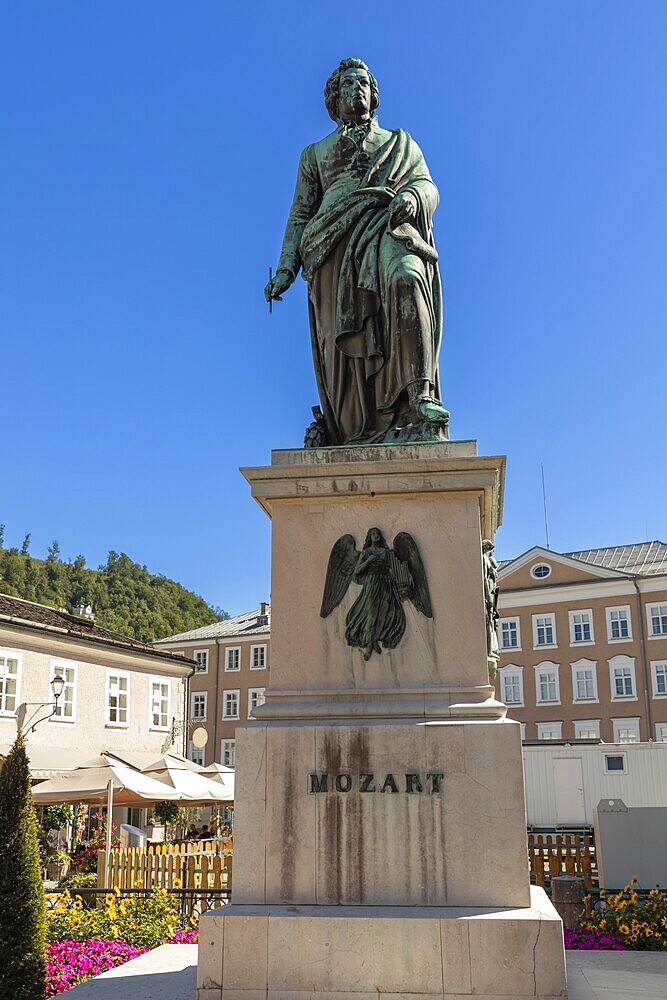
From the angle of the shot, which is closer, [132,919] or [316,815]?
[316,815]

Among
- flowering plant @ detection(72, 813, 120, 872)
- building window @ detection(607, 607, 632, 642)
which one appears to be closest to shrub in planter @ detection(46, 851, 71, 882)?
flowering plant @ detection(72, 813, 120, 872)

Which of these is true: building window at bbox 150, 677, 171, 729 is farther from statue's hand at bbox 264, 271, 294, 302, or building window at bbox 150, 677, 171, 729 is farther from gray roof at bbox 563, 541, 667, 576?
statue's hand at bbox 264, 271, 294, 302

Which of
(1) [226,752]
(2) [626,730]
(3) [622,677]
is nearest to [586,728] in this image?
(2) [626,730]

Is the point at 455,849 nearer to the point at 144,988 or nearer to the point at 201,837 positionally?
the point at 144,988

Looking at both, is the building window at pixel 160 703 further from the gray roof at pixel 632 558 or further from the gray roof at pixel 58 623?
the gray roof at pixel 632 558

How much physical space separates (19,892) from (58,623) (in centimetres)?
3068

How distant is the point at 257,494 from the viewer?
20.0ft

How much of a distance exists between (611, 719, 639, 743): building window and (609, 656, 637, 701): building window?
1.28 metres

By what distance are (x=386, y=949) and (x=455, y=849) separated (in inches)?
25.9

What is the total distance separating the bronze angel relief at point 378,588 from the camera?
5.76 meters

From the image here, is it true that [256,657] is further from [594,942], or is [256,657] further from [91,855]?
[594,942]

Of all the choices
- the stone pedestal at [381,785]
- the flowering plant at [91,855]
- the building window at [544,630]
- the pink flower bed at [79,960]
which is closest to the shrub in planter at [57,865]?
the flowering plant at [91,855]

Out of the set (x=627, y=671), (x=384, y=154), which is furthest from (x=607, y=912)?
(x=627, y=671)

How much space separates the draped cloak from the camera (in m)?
6.65
